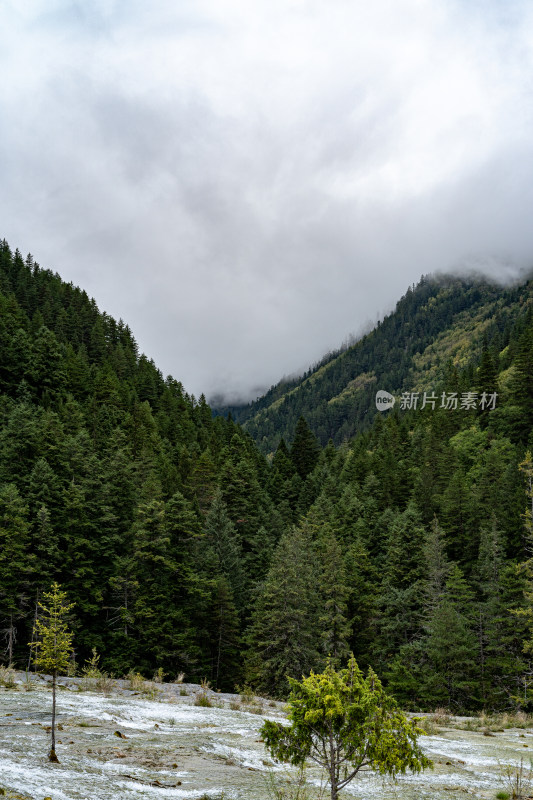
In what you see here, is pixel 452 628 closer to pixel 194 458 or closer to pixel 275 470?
pixel 194 458

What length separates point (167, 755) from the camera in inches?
334

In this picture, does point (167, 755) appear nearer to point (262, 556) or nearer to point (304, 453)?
point (262, 556)

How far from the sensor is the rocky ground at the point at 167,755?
258 inches

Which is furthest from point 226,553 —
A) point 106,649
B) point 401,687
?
point 401,687

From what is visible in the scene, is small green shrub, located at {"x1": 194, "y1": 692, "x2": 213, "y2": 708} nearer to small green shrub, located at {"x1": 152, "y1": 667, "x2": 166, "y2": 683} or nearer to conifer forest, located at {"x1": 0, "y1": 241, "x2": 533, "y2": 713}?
small green shrub, located at {"x1": 152, "y1": 667, "x2": 166, "y2": 683}

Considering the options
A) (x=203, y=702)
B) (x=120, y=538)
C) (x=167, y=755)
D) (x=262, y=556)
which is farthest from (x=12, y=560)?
(x=167, y=755)

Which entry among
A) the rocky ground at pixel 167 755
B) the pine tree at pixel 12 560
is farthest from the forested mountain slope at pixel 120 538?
the rocky ground at pixel 167 755

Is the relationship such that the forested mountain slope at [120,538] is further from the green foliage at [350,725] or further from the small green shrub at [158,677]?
the green foliage at [350,725]

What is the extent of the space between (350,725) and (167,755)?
452 cm

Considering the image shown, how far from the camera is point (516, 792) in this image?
24.8 ft

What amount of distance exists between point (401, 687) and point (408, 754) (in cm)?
4180

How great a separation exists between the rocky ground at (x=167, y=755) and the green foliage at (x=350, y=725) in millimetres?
1135

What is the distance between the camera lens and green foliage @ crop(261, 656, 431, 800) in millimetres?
5359

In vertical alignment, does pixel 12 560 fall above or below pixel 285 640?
above
